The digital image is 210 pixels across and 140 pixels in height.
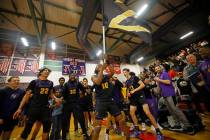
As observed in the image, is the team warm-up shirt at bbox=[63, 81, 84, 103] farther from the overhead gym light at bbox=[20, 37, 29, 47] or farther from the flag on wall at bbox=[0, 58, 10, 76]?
the overhead gym light at bbox=[20, 37, 29, 47]

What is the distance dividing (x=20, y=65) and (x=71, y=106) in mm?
9748

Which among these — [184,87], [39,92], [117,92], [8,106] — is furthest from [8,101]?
[184,87]

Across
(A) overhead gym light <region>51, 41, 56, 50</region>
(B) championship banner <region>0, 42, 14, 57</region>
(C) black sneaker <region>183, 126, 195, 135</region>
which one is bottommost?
(C) black sneaker <region>183, 126, 195, 135</region>

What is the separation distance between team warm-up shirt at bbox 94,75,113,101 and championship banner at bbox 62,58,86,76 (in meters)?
10.2

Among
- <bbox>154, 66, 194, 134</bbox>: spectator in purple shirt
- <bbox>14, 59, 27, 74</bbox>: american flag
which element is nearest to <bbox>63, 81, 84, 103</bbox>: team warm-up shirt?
<bbox>154, 66, 194, 134</bbox>: spectator in purple shirt

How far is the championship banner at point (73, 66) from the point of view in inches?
499

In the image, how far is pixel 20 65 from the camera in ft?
36.2

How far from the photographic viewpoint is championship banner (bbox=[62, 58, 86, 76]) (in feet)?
41.5

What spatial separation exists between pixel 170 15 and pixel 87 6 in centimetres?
541

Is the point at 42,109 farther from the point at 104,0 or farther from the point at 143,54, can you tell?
the point at 143,54

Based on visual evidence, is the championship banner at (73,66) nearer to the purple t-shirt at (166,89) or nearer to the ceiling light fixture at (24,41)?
the ceiling light fixture at (24,41)

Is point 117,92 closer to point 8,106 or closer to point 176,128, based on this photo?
point 176,128

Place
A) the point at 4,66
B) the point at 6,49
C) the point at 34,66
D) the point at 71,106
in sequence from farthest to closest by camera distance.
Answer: the point at 34,66, the point at 6,49, the point at 4,66, the point at 71,106

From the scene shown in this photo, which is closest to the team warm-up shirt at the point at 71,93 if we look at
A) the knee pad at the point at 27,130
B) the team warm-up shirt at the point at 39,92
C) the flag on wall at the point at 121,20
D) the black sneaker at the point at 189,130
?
the team warm-up shirt at the point at 39,92
